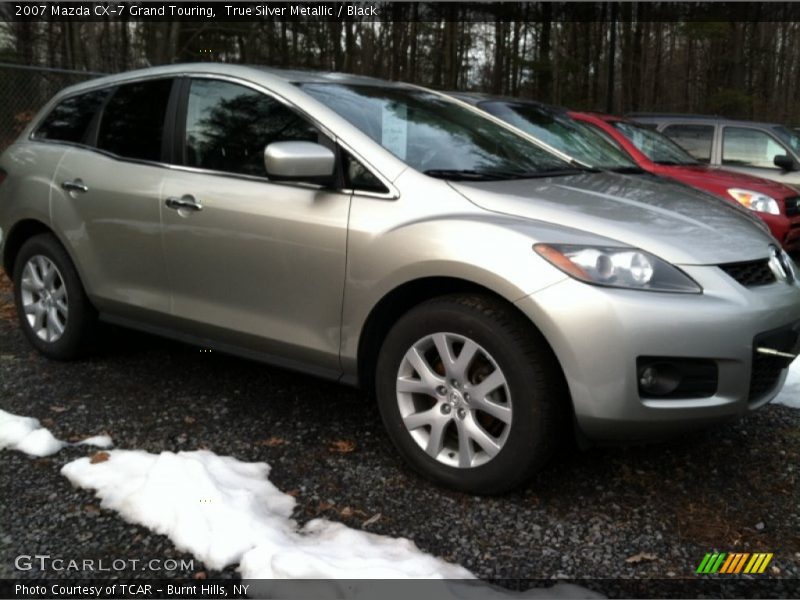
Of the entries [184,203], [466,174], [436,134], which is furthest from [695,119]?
[184,203]

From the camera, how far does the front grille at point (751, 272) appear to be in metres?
2.85

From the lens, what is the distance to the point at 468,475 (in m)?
2.95

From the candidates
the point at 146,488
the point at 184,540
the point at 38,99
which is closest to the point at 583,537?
the point at 184,540

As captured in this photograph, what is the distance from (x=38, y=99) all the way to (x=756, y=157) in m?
8.81

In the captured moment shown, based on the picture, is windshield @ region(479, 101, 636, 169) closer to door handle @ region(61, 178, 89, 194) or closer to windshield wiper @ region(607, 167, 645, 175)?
windshield wiper @ region(607, 167, 645, 175)

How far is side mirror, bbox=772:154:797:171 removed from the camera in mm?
8547

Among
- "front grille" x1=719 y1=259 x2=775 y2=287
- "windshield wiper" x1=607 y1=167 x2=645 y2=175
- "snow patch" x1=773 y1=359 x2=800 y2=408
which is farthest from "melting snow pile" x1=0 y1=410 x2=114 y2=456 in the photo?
"windshield wiper" x1=607 y1=167 x2=645 y2=175

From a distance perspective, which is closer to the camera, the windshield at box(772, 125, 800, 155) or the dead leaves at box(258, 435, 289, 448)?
the dead leaves at box(258, 435, 289, 448)

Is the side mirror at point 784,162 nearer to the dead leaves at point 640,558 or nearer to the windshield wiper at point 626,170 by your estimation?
the windshield wiper at point 626,170

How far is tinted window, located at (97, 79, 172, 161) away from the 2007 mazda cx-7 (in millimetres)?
12

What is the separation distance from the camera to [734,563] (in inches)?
101

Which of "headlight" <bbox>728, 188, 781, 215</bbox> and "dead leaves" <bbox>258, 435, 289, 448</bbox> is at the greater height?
"headlight" <bbox>728, 188, 781, 215</bbox>

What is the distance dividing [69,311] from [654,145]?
5.94 m

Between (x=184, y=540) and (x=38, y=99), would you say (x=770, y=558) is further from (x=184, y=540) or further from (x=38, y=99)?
(x=38, y=99)
